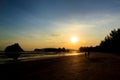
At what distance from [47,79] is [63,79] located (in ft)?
3.95

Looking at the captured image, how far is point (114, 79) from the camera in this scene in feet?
51.3

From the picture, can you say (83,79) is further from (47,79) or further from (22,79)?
(22,79)

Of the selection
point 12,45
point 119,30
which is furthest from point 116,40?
point 12,45

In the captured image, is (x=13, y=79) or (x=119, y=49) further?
(x=119, y=49)

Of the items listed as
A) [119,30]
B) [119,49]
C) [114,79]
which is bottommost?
[114,79]

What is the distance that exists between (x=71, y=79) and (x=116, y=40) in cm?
10183

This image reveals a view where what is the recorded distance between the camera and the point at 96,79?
1566 cm

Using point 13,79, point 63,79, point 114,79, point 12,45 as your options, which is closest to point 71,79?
point 63,79

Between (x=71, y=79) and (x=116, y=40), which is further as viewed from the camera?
(x=116, y=40)

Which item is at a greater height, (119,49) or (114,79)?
(119,49)

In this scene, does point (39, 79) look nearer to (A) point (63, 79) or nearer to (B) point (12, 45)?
(A) point (63, 79)

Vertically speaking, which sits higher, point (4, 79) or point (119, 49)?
point (119, 49)

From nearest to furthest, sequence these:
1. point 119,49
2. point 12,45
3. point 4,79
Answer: point 4,79
point 12,45
point 119,49

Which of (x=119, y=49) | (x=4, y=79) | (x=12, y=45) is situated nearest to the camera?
(x=4, y=79)
